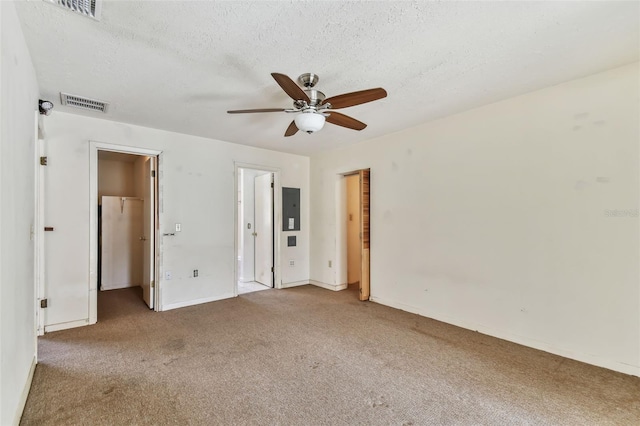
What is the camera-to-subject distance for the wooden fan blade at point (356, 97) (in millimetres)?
2109

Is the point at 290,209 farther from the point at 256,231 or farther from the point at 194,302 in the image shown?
the point at 194,302

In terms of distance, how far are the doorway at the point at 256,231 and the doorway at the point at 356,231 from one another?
1.35m

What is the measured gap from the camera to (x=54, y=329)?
3.25 metres

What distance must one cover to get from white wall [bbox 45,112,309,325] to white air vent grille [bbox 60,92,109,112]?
43cm

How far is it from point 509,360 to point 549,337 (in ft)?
1.65

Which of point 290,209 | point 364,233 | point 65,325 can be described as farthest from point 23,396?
point 290,209

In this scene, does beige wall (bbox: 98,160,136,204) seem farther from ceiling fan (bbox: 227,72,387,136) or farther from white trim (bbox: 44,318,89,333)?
ceiling fan (bbox: 227,72,387,136)

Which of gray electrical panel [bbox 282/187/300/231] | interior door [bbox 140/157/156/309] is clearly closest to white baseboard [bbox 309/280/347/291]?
gray electrical panel [bbox 282/187/300/231]

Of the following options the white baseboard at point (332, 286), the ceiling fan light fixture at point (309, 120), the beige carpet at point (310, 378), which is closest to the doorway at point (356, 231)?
the white baseboard at point (332, 286)

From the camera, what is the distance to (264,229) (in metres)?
5.41

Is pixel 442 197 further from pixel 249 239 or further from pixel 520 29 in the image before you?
pixel 249 239

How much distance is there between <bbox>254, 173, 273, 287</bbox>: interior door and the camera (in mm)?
5277

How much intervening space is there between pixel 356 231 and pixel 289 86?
12.8 ft

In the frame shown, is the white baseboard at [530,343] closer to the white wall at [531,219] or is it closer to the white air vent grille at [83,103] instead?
the white wall at [531,219]
